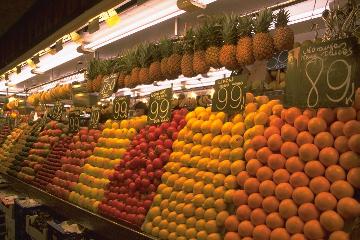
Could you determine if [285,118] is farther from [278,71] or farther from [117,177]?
[117,177]

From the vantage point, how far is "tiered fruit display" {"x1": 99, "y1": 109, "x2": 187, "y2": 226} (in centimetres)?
328

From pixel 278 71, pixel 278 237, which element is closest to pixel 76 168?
pixel 278 71

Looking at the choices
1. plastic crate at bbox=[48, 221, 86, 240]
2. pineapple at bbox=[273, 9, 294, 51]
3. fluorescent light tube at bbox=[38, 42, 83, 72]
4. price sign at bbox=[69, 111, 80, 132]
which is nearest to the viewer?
pineapple at bbox=[273, 9, 294, 51]

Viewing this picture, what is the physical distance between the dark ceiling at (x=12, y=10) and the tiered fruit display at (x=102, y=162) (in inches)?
108

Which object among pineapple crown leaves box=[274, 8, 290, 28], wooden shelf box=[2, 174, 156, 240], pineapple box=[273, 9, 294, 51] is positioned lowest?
wooden shelf box=[2, 174, 156, 240]

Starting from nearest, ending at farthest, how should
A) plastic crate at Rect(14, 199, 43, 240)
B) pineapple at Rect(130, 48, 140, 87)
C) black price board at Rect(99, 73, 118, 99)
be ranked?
pineapple at Rect(130, 48, 140, 87)
black price board at Rect(99, 73, 118, 99)
plastic crate at Rect(14, 199, 43, 240)

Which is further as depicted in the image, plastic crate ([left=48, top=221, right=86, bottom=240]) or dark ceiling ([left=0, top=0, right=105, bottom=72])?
dark ceiling ([left=0, top=0, right=105, bottom=72])

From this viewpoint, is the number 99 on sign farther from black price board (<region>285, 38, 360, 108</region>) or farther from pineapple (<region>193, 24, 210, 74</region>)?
black price board (<region>285, 38, 360, 108</region>)

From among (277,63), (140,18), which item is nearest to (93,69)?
(140,18)

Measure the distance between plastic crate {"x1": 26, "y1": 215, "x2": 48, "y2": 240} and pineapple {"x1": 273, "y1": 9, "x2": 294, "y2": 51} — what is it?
3153 millimetres

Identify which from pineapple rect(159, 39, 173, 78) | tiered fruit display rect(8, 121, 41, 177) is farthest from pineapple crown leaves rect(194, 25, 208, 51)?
tiered fruit display rect(8, 121, 41, 177)

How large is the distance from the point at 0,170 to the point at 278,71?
614 centimetres

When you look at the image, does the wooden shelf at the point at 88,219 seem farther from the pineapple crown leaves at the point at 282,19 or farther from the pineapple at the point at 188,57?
the pineapple crown leaves at the point at 282,19

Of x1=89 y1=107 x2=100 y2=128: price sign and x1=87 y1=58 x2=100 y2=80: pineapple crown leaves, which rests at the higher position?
x1=87 y1=58 x2=100 y2=80: pineapple crown leaves
